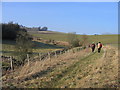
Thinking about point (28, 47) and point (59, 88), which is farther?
point (28, 47)

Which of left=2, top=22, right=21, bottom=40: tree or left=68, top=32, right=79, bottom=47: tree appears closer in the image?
left=68, top=32, right=79, bottom=47: tree

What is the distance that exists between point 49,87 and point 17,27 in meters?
64.3

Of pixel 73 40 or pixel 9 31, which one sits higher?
pixel 9 31

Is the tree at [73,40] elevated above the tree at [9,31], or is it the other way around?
the tree at [9,31]

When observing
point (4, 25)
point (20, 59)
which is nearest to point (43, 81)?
point (20, 59)

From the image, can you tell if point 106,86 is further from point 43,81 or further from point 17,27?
point 17,27

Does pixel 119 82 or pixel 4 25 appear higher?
pixel 4 25

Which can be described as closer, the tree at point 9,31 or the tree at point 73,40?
the tree at point 73,40

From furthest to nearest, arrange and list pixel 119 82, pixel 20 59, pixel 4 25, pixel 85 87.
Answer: pixel 4 25 → pixel 20 59 → pixel 119 82 → pixel 85 87

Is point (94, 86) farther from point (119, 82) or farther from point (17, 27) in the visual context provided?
point (17, 27)

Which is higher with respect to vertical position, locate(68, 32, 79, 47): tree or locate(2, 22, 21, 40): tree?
locate(2, 22, 21, 40): tree

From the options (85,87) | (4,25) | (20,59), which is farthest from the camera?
(4,25)

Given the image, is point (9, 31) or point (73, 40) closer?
point (73, 40)

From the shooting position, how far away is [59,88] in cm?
834
